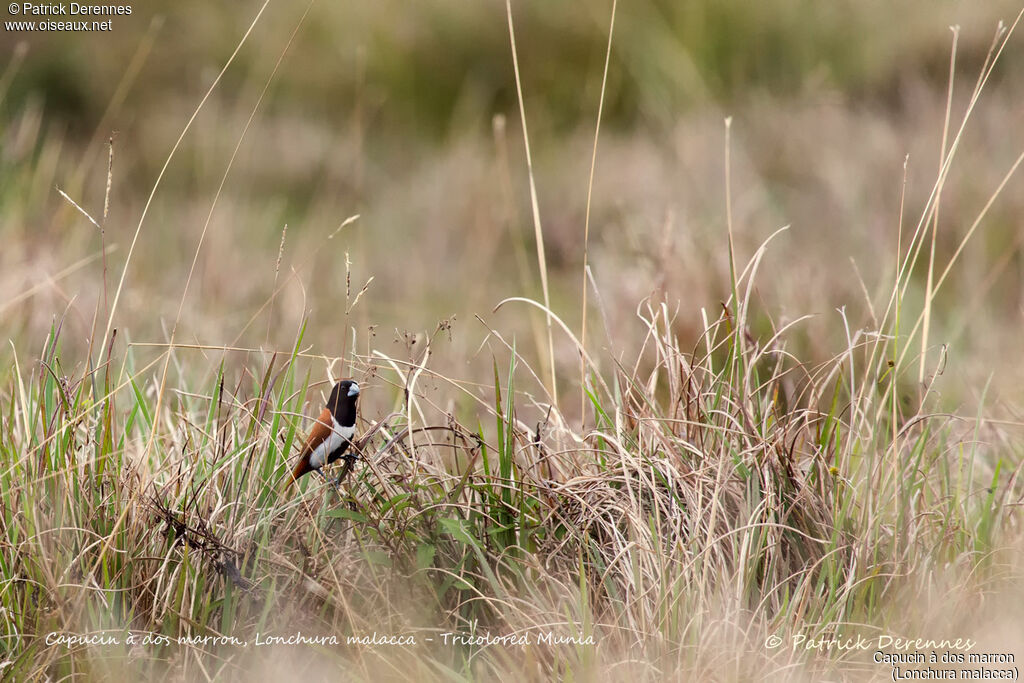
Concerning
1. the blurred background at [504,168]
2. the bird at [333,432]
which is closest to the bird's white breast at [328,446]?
the bird at [333,432]

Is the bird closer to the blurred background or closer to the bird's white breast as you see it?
the bird's white breast

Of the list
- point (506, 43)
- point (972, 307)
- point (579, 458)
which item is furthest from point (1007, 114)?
point (579, 458)

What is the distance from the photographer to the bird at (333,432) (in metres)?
1.71

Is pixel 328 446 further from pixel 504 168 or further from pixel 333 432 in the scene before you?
pixel 504 168

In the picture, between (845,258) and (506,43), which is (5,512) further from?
(506,43)

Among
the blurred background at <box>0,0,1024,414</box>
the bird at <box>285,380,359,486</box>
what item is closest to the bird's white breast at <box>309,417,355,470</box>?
the bird at <box>285,380,359,486</box>

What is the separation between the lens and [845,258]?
4.93m

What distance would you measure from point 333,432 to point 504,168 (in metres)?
2.53

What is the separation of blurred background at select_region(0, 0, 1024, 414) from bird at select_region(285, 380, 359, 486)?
1446 mm

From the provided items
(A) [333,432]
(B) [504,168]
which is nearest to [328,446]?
(A) [333,432]

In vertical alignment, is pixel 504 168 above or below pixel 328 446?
above

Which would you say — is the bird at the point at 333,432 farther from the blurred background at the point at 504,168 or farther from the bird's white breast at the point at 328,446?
the blurred background at the point at 504,168

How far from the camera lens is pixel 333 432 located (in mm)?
1713

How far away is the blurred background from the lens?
4.39 metres
